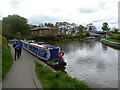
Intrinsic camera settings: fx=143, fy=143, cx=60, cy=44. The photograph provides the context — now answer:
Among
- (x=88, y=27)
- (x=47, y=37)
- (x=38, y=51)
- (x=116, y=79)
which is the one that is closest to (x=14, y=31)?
(x=47, y=37)

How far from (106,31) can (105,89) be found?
375ft

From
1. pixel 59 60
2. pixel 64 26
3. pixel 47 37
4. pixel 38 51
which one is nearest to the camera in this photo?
pixel 59 60

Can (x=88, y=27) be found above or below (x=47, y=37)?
above

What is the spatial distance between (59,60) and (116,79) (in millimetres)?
5369

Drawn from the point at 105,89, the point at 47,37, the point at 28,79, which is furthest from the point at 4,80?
the point at 47,37

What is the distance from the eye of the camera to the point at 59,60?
13523mm

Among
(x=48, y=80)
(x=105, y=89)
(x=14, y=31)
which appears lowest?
(x=105, y=89)

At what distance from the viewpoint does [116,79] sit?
10.1 m

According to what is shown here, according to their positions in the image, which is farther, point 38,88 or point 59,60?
point 59,60

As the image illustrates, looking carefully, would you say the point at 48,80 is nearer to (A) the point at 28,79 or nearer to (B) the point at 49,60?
(A) the point at 28,79

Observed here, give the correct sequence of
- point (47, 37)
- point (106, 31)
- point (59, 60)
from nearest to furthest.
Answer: point (59, 60) → point (47, 37) → point (106, 31)

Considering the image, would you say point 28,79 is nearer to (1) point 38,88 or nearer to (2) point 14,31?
(1) point 38,88

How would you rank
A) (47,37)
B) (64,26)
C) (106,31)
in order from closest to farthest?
1. (47,37)
2. (64,26)
3. (106,31)

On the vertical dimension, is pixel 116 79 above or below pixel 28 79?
below
